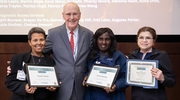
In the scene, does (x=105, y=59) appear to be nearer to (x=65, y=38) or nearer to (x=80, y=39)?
(x=80, y=39)

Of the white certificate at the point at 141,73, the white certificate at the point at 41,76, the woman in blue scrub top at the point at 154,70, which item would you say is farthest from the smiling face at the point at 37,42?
the woman in blue scrub top at the point at 154,70

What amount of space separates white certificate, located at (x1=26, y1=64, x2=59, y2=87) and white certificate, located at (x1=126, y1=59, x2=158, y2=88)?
0.83m

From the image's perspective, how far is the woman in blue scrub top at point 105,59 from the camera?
2059mm

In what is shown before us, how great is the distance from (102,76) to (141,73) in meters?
0.44

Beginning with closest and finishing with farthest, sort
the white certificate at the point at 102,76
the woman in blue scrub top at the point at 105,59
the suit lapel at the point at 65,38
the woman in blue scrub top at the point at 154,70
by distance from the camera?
the woman in blue scrub top at the point at 154,70
the white certificate at the point at 102,76
the woman in blue scrub top at the point at 105,59
the suit lapel at the point at 65,38

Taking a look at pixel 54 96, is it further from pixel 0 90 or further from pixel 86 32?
pixel 0 90

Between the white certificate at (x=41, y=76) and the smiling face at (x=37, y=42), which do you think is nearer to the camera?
the white certificate at (x=41, y=76)

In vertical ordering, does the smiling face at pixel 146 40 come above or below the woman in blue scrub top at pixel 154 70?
above

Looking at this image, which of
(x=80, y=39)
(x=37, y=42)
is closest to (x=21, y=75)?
(x=37, y=42)

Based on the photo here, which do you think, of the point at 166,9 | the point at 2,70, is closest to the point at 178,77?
the point at 166,9

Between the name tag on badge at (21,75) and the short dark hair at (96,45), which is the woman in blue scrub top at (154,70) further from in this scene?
the name tag on badge at (21,75)

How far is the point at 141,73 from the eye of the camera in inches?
74.9

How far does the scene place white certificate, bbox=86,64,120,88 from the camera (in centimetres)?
194

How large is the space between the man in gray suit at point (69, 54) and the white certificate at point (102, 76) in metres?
0.20
